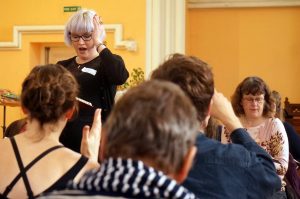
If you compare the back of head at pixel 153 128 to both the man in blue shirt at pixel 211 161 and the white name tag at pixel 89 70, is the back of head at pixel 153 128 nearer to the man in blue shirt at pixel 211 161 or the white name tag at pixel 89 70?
the man in blue shirt at pixel 211 161

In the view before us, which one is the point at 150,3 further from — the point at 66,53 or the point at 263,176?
the point at 263,176

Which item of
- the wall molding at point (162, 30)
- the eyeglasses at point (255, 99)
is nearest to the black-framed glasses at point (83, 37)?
the eyeglasses at point (255, 99)

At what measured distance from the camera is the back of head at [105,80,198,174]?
0.91m

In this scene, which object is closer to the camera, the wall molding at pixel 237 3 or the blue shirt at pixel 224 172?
the blue shirt at pixel 224 172

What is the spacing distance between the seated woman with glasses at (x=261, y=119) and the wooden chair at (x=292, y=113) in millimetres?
2451

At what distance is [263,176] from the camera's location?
148 centimetres

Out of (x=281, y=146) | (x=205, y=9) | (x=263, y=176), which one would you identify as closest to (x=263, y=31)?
(x=205, y=9)

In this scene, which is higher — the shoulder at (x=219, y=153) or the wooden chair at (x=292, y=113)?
the shoulder at (x=219, y=153)

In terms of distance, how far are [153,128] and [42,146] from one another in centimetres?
77

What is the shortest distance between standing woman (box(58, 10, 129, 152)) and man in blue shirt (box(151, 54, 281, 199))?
95cm

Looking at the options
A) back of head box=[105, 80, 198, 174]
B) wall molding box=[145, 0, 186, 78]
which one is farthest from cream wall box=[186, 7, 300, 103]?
back of head box=[105, 80, 198, 174]

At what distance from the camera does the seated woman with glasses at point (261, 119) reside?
3077mm

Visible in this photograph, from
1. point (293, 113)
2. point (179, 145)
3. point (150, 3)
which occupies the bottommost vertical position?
point (293, 113)

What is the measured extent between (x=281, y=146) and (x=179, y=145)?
7.45ft
